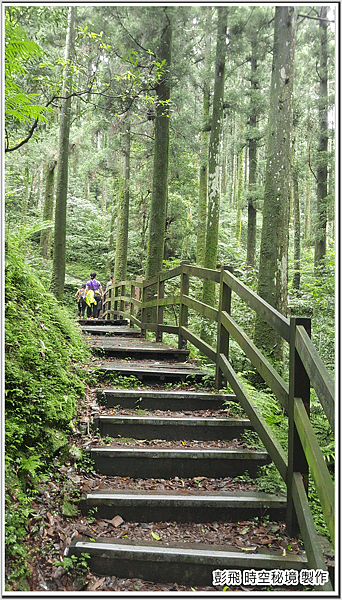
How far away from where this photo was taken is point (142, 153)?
52.1 feet

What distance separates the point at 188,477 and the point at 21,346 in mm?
1878

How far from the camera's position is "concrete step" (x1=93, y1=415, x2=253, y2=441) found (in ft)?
12.4

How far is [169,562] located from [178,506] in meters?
0.48

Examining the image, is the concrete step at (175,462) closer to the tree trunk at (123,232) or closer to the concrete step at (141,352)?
the concrete step at (141,352)

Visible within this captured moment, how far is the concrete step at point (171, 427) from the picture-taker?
377 cm

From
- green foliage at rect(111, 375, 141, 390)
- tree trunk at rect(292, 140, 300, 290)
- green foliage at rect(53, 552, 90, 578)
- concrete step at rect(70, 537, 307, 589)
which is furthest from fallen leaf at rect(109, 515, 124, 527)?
tree trunk at rect(292, 140, 300, 290)

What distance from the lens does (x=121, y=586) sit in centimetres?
242

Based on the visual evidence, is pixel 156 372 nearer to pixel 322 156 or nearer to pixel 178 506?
pixel 178 506

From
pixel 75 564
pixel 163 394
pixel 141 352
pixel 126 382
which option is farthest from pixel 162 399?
pixel 75 564

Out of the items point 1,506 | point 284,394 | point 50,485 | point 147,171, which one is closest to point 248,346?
point 284,394

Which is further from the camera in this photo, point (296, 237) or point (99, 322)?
point (296, 237)

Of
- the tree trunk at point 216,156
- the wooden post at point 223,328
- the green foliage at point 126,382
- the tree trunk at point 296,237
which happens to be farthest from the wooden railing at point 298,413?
the tree trunk at point 296,237

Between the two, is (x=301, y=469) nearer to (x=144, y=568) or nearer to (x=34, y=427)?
(x=144, y=568)

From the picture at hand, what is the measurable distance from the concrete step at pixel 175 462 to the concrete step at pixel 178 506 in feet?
1.07
